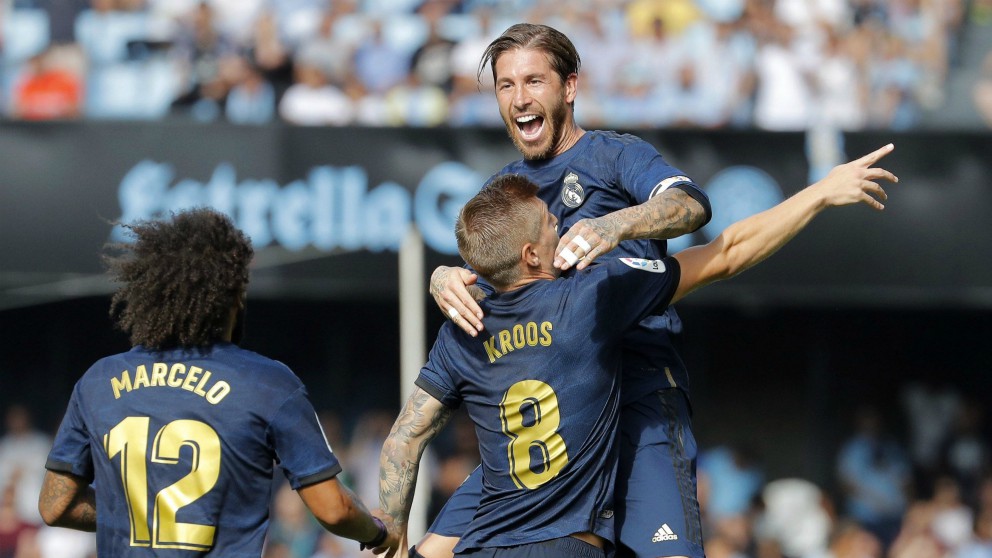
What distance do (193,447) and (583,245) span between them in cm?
125

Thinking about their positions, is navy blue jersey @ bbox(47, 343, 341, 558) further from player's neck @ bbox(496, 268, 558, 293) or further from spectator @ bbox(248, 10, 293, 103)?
spectator @ bbox(248, 10, 293, 103)

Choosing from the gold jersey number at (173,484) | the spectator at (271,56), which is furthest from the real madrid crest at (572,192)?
the spectator at (271,56)

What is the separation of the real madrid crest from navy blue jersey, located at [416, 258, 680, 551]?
1.34ft

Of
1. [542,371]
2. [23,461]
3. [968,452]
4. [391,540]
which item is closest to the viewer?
[542,371]

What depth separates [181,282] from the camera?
3854 millimetres

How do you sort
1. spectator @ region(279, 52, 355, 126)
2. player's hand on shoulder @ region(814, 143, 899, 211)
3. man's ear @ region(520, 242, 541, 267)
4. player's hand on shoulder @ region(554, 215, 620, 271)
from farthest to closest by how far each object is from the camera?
spectator @ region(279, 52, 355, 126) < player's hand on shoulder @ region(814, 143, 899, 211) < man's ear @ region(520, 242, 541, 267) < player's hand on shoulder @ region(554, 215, 620, 271)

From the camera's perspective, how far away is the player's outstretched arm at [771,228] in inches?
163

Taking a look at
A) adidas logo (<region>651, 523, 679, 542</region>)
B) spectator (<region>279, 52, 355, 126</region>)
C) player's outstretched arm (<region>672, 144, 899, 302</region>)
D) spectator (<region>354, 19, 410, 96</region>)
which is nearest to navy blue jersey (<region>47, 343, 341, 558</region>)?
adidas logo (<region>651, 523, 679, 542</region>)

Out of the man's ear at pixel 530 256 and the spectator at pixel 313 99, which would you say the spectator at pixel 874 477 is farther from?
the man's ear at pixel 530 256

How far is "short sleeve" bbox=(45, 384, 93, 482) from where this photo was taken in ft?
12.8

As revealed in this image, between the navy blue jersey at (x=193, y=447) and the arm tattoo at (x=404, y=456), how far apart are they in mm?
499

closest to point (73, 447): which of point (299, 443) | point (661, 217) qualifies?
point (299, 443)

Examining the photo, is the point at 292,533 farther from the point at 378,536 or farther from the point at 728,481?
the point at 378,536

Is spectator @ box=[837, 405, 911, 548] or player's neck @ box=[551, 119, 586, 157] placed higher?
player's neck @ box=[551, 119, 586, 157]
